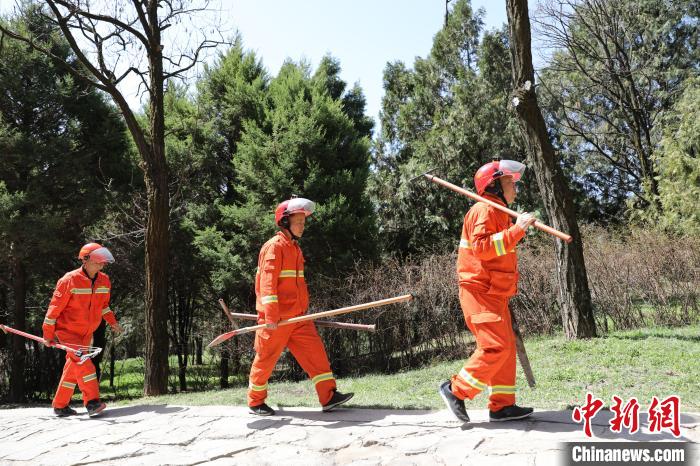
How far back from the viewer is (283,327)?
17.9ft

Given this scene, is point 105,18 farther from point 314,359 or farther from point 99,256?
point 314,359

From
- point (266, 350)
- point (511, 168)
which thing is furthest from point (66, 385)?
point (511, 168)

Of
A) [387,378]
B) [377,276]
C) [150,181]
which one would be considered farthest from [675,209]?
[150,181]

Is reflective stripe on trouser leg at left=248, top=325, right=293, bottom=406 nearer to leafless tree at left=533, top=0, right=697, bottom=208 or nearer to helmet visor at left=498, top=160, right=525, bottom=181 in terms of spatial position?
helmet visor at left=498, top=160, right=525, bottom=181

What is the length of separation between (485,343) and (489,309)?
0.91ft

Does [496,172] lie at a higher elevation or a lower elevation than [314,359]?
higher

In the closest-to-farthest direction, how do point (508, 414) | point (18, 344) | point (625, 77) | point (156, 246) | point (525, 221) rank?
1. point (525, 221)
2. point (508, 414)
3. point (156, 246)
4. point (18, 344)
5. point (625, 77)

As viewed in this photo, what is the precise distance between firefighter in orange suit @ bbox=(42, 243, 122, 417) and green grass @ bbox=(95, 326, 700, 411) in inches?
60.2

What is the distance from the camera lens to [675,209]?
703 inches

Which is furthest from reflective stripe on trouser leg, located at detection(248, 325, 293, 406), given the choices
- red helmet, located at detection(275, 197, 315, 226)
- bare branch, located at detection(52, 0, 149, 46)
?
bare branch, located at detection(52, 0, 149, 46)

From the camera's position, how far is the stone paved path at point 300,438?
3.96 meters

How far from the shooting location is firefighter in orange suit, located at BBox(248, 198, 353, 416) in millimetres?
5430

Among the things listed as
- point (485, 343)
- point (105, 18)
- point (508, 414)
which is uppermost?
point (105, 18)

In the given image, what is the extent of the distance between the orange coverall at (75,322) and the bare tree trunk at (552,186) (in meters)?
6.60
